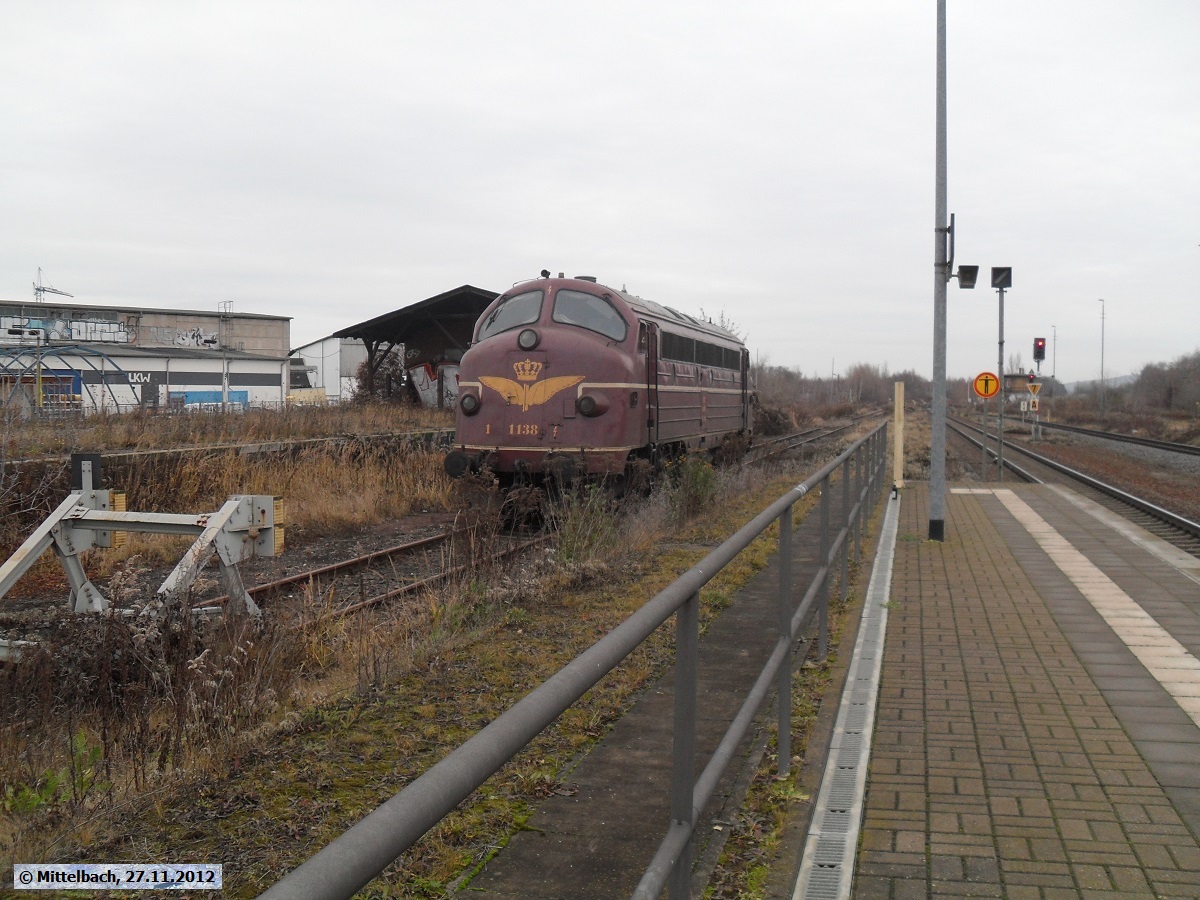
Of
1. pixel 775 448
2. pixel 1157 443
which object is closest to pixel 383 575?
pixel 775 448

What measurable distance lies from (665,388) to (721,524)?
2894 millimetres

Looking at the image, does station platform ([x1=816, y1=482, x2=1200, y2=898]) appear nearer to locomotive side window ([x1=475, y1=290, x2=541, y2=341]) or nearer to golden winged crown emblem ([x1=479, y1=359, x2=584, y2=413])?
golden winged crown emblem ([x1=479, y1=359, x2=584, y2=413])

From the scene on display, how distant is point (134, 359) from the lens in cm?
3706

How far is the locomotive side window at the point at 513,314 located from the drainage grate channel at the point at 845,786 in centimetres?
750

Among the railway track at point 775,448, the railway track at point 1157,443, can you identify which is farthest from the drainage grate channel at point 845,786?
the railway track at point 1157,443

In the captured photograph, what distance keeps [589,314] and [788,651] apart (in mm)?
9250

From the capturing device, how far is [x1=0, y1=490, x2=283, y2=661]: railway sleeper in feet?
21.1

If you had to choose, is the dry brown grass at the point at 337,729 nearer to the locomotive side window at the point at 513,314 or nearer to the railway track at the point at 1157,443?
the locomotive side window at the point at 513,314

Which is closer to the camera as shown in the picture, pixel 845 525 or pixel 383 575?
pixel 845 525

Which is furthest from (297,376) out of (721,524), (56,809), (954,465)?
(56,809)

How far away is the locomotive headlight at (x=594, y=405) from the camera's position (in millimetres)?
12477

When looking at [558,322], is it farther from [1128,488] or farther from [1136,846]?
[1128,488]

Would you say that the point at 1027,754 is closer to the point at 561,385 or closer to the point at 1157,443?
the point at 561,385

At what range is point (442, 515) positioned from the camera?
15000 millimetres
